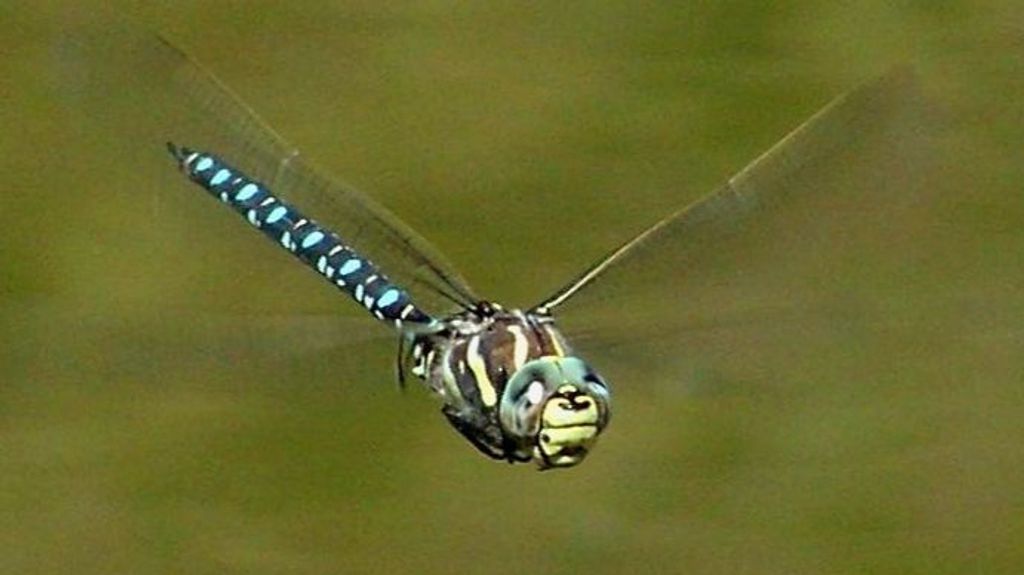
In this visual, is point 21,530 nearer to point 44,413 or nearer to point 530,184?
point 44,413

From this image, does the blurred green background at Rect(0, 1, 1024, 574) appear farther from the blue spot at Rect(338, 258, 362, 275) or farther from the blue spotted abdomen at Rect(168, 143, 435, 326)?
the blue spot at Rect(338, 258, 362, 275)

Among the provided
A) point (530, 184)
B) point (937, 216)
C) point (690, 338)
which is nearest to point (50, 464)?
point (530, 184)

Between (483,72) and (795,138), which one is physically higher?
(483,72)

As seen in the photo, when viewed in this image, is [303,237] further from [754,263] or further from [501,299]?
[501,299]

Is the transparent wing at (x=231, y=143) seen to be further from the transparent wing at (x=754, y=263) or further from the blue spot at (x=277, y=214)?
the transparent wing at (x=754, y=263)

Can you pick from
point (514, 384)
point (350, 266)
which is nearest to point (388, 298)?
point (350, 266)

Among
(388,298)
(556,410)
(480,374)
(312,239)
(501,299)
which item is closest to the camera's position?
(556,410)
